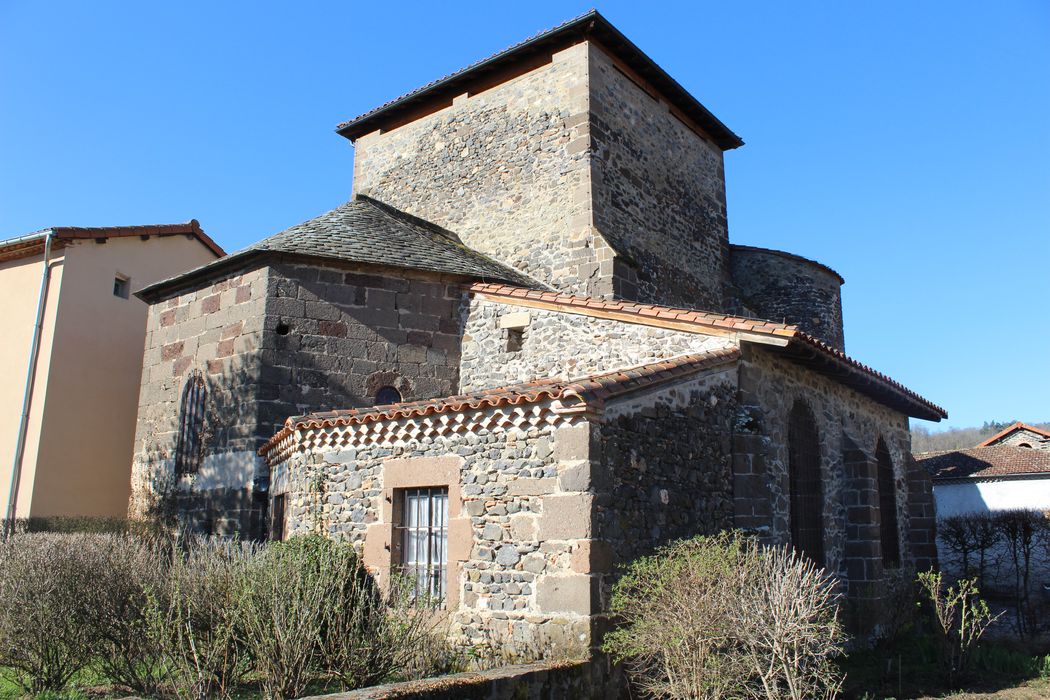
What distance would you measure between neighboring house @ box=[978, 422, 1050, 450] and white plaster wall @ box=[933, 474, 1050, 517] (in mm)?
3783

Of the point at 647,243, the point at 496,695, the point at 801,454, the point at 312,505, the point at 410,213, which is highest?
the point at 410,213

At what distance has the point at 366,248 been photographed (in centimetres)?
1223

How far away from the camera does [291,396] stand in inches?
442

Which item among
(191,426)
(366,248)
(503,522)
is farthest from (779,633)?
(191,426)

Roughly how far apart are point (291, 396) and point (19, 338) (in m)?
7.07

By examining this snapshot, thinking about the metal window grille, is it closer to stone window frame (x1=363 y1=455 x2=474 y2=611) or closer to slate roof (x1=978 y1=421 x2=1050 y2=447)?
stone window frame (x1=363 y1=455 x2=474 y2=611)

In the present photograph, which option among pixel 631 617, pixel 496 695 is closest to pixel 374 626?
pixel 496 695

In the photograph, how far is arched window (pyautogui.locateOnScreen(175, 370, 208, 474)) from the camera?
39.0ft

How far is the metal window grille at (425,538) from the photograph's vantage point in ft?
27.1

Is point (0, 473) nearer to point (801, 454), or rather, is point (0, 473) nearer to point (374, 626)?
point (374, 626)

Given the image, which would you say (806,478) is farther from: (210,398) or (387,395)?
(210,398)

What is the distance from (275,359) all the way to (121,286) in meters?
6.80

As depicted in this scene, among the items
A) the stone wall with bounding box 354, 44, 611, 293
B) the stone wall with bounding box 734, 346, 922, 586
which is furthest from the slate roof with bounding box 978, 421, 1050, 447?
the stone wall with bounding box 354, 44, 611, 293

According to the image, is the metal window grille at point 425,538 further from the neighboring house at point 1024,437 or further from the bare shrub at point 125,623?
the neighboring house at point 1024,437
